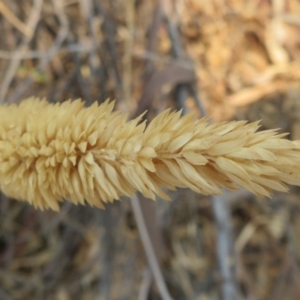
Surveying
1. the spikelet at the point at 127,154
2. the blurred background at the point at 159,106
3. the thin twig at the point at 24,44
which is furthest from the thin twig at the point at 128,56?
the spikelet at the point at 127,154

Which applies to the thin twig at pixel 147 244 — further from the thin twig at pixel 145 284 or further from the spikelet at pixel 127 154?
the spikelet at pixel 127 154

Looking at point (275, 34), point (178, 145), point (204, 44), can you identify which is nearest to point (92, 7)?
point (204, 44)

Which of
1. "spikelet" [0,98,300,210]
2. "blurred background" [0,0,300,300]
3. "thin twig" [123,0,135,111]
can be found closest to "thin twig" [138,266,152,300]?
"blurred background" [0,0,300,300]

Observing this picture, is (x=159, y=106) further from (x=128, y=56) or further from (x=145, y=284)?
(x=145, y=284)

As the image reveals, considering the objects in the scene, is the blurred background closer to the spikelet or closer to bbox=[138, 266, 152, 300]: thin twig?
bbox=[138, 266, 152, 300]: thin twig

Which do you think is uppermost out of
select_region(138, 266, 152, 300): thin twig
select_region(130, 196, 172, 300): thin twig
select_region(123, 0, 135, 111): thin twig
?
select_region(123, 0, 135, 111): thin twig

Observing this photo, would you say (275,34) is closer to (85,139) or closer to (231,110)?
(231,110)
